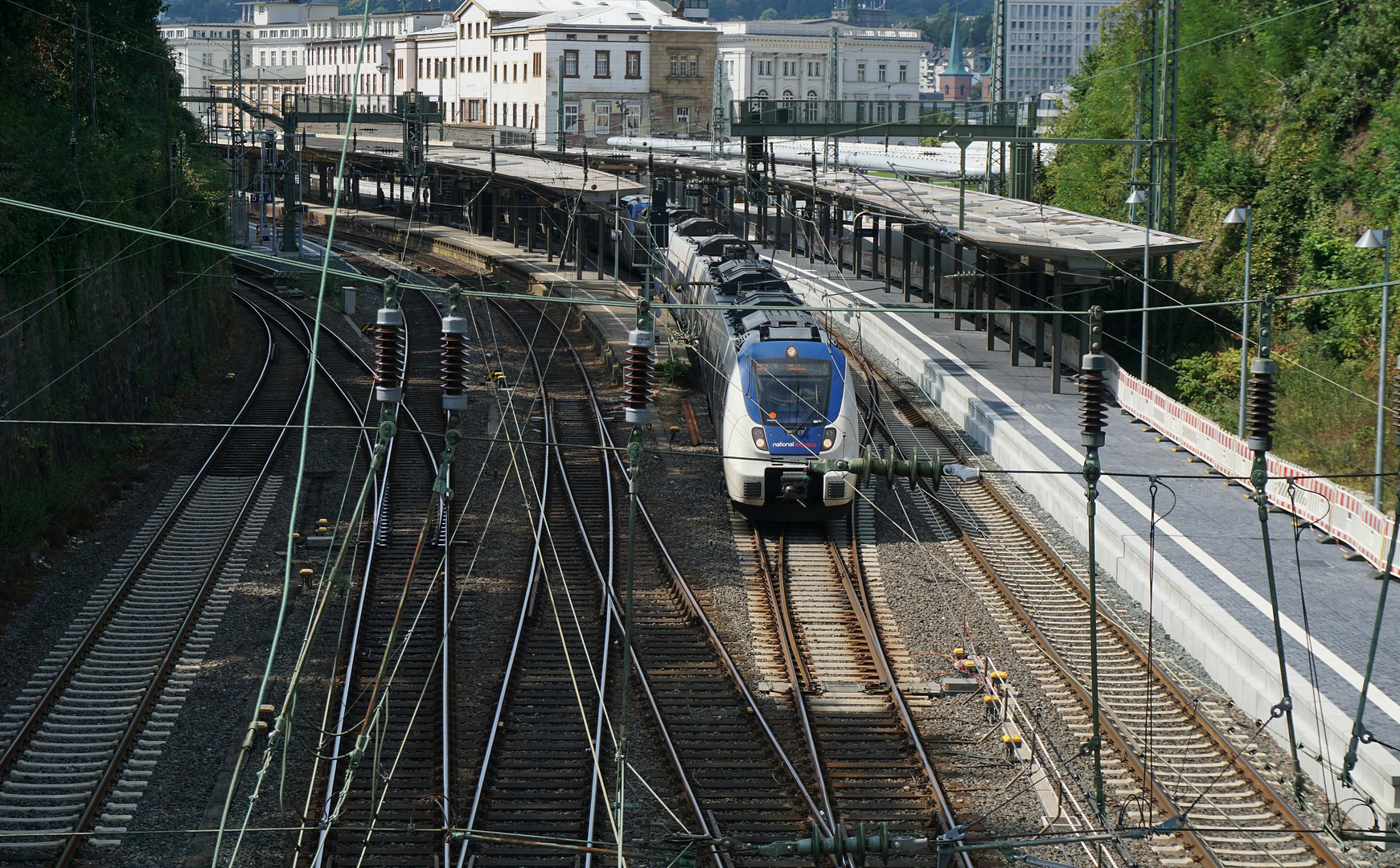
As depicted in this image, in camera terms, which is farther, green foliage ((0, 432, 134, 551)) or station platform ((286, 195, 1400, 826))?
green foliage ((0, 432, 134, 551))

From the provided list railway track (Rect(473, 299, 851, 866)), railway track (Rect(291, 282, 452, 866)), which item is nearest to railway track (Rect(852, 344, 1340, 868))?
railway track (Rect(473, 299, 851, 866))

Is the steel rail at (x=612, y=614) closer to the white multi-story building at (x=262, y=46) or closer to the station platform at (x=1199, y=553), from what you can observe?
the station platform at (x=1199, y=553)

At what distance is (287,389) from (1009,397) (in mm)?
14443

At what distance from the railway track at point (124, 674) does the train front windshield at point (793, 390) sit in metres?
7.35

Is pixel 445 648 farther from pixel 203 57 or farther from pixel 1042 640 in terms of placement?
pixel 203 57

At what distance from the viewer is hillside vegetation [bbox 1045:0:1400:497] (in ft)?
83.6

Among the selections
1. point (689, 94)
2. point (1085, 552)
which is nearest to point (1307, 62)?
point (1085, 552)

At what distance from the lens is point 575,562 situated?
62.9 ft

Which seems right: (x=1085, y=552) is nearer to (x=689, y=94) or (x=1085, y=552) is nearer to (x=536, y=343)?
(x=536, y=343)

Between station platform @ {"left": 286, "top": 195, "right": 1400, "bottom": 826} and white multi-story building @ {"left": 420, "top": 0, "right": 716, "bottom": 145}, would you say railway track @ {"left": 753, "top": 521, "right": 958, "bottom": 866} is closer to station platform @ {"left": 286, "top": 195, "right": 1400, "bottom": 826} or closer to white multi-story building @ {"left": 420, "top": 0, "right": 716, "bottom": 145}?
station platform @ {"left": 286, "top": 195, "right": 1400, "bottom": 826}

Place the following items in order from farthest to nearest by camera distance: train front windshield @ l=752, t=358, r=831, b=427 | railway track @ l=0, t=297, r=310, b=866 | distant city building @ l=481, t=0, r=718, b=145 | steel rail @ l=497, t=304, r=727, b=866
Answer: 1. distant city building @ l=481, t=0, r=718, b=145
2. train front windshield @ l=752, t=358, r=831, b=427
3. steel rail @ l=497, t=304, r=727, b=866
4. railway track @ l=0, t=297, r=310, b=866

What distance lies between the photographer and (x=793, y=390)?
20.2 m

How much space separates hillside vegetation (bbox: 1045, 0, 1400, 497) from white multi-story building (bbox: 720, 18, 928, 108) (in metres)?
56.5

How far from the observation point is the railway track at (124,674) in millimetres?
12406
